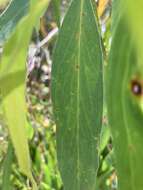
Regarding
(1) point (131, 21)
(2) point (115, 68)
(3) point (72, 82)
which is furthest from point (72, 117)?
(1) point (131, 21)

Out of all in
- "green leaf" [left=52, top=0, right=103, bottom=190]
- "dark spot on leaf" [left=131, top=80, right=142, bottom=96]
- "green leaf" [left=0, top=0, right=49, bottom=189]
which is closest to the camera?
"dark spot on leaf" [left=131, top=80, right=142, bottom=96]

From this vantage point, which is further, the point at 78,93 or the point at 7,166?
the point at 7,166

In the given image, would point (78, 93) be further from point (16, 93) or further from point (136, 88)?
point (136, 88)

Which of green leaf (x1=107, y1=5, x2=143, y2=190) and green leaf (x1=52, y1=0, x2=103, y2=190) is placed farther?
green leaf (x1=52, y1=0, x2=103, y2=190)

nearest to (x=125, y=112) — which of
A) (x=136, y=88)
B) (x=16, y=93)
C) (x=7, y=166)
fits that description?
(x=136, y=88)

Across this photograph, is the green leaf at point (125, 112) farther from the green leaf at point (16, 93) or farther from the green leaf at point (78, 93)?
the green leaf at point (78, 93)

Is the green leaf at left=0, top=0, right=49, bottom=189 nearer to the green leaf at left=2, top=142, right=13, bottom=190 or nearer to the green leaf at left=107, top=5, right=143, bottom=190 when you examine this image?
the green leaf at left=107, top=5, right=143, bottom=190

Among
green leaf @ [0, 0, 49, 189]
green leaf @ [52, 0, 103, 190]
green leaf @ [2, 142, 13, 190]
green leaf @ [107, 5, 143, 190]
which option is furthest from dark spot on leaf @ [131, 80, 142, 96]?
green leaf @ [2, 142, 13, 190]

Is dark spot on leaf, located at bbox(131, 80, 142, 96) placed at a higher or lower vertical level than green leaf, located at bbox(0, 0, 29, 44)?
lower
